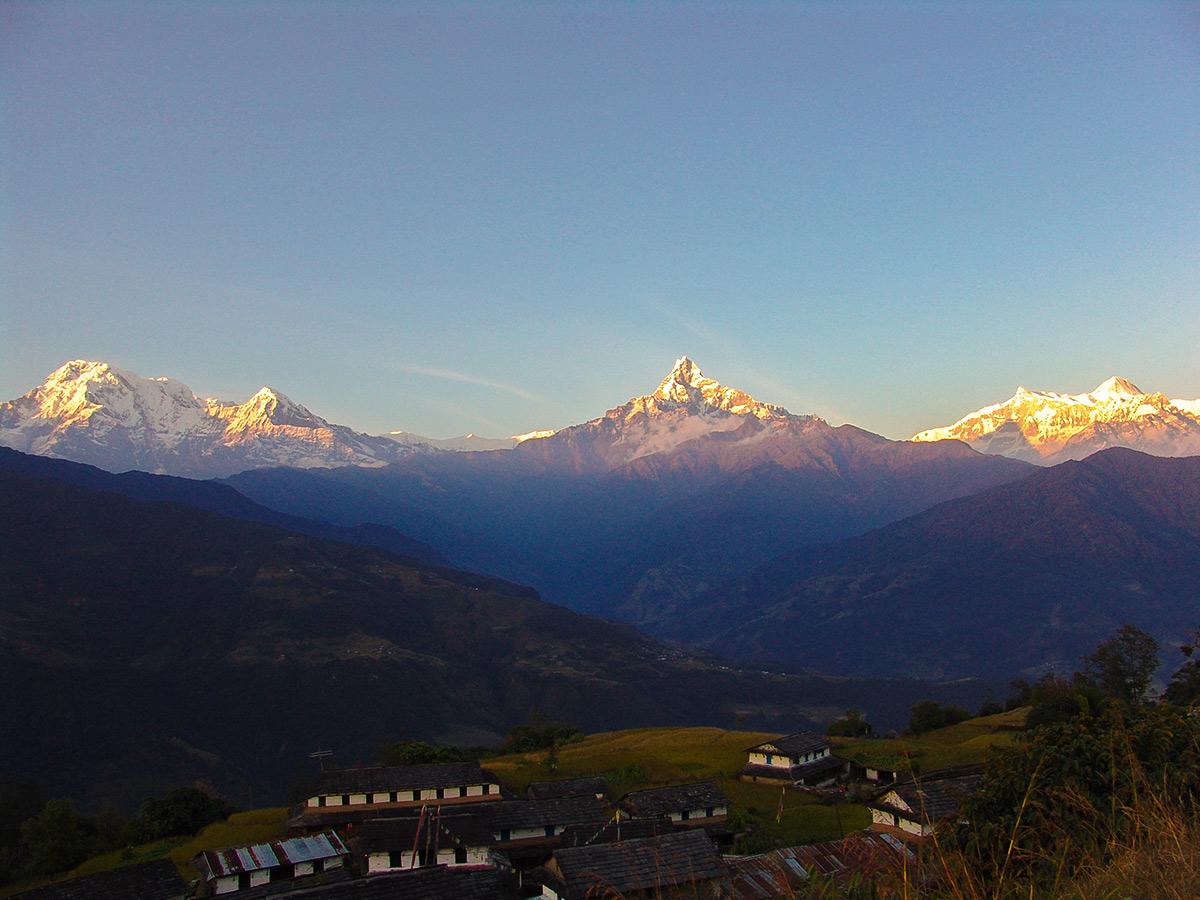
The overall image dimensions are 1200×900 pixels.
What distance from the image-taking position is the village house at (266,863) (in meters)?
34.9

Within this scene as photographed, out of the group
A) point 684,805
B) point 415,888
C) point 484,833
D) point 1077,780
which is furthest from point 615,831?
point 1077,780

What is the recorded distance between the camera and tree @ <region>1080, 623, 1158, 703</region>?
6875 cm

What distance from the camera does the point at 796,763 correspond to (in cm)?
5591

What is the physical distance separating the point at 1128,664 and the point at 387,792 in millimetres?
62019

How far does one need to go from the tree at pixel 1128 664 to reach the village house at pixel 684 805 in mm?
42267

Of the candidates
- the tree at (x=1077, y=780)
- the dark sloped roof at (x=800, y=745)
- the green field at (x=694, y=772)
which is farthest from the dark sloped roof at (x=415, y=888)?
the dark sloped roof at (x=800, y=745)

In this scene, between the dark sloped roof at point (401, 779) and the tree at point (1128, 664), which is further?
the tree at point (1128, 664)

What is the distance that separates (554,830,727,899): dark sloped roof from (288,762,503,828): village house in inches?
897

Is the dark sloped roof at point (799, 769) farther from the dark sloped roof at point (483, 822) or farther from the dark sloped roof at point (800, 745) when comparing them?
the dark sloped roof at point (483, 822)

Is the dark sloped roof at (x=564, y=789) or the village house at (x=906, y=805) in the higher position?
the village house at (x=906, y=805)

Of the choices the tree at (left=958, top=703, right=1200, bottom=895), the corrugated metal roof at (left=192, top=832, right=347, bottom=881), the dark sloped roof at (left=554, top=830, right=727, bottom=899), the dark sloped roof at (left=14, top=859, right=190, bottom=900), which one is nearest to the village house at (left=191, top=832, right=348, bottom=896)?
the corrugated metal roof at (left=192, top=832, right=347, bottom=881)

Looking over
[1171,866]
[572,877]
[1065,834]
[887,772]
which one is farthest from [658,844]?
[887,772]

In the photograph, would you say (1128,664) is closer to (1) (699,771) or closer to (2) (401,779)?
(1) (699,771)

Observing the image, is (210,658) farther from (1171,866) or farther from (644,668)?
(1171,866)
